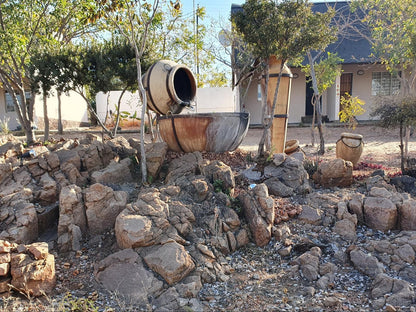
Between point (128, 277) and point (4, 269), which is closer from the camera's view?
point (4, 269)

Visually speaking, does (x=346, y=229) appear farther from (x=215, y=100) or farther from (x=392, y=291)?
(x=215, y=100)

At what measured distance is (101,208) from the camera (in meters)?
4.41

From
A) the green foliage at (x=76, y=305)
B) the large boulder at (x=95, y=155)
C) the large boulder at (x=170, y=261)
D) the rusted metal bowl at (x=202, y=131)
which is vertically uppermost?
the rusted metal bowl at (x=202, y=131)

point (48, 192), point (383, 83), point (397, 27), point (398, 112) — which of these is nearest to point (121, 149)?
point (48, 192)

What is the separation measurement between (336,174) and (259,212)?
2.03 meters

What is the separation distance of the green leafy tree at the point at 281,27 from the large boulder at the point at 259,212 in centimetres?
183

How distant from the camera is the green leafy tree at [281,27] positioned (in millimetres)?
6082

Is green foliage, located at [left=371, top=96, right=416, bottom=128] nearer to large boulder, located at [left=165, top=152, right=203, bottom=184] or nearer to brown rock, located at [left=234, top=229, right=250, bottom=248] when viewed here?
large boulder, located at [left=165, top=152, right=203, bottom=184]

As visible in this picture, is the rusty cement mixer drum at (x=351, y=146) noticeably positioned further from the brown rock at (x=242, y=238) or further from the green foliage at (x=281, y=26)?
the brown rock at (x=242, y=238)

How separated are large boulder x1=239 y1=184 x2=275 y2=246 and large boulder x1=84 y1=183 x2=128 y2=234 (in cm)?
156

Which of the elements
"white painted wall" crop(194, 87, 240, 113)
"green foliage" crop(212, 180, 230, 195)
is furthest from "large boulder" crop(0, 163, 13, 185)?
"white painted wall" crop(194, 87, 240, 113)

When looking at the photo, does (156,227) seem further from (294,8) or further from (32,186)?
(294,8)

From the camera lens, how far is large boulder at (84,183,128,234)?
4340 mm

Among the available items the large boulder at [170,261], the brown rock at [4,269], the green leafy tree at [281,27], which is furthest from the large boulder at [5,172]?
the green leafy tree at [281,27]
